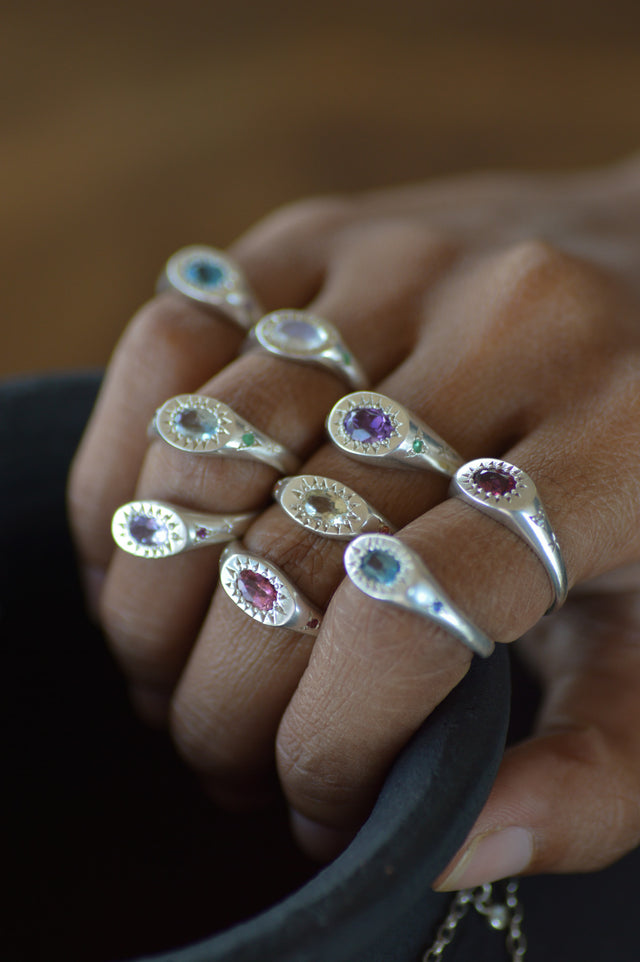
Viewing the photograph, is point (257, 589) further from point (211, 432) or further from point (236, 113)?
point (236, 113)

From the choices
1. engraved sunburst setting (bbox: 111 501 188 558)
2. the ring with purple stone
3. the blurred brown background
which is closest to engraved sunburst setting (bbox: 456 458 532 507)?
the ring with purple stone

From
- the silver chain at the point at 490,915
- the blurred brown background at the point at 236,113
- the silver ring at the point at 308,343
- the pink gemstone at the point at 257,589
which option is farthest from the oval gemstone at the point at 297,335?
the blurred brown background at the point at 236,113

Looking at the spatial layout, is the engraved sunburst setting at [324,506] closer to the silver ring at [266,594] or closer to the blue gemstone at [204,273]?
the silver ring at [266,594]

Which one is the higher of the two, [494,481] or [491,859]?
[494,481]

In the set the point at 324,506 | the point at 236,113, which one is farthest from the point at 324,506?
the point at 236,113

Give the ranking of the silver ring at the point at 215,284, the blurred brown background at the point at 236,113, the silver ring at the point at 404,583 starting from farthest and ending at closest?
the blurred brown background at the point at 236,113
the silver ring at the point at 215,284
the silver ring at the point at 404,583

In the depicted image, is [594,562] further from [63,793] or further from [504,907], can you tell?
[63,793]
